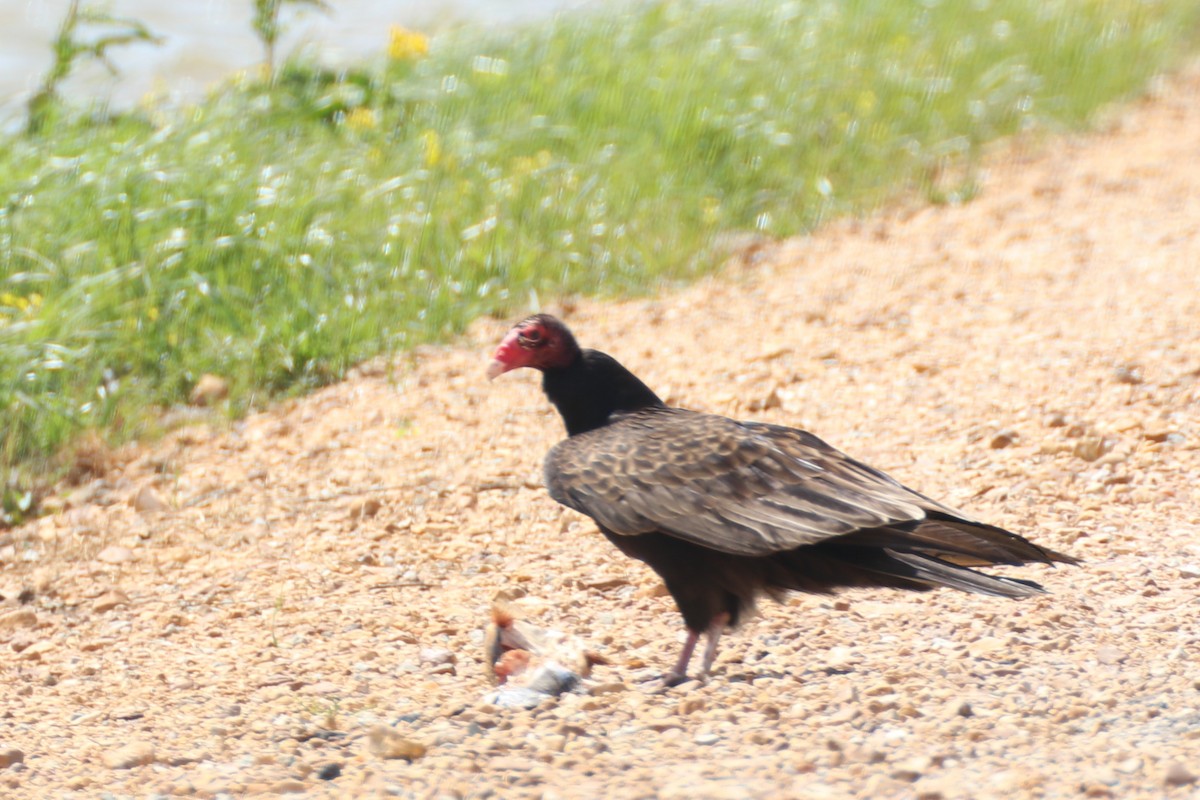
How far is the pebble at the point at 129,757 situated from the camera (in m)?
3.40

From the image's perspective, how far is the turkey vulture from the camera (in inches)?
139

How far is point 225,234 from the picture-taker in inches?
256

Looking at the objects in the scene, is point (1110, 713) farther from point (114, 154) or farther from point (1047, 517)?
point (114, 154)

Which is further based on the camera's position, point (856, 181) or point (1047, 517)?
point (856, 181)

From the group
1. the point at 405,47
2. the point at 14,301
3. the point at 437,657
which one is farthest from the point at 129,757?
the point at 405,47

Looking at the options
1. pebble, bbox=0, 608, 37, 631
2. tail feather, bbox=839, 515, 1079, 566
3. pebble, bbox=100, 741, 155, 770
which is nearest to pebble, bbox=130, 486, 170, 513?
pebble, bbox=0, 608, 37, 631

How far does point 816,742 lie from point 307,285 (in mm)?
3879

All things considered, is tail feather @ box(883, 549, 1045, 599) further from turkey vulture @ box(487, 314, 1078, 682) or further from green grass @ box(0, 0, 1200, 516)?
green grass @ box(0, 0, 1200, 516)

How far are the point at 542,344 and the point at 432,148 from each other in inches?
138

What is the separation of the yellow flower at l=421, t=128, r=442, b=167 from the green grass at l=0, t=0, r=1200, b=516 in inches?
4.0

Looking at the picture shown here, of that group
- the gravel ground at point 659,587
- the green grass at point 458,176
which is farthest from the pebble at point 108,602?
the green grass at point 458,176

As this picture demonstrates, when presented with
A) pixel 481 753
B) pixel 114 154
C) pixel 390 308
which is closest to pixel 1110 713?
pixel 481 753

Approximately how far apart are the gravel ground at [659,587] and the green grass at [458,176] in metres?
0.32

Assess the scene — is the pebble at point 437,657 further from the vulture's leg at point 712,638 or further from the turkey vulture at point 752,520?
the vulture's leg at point 712,638
